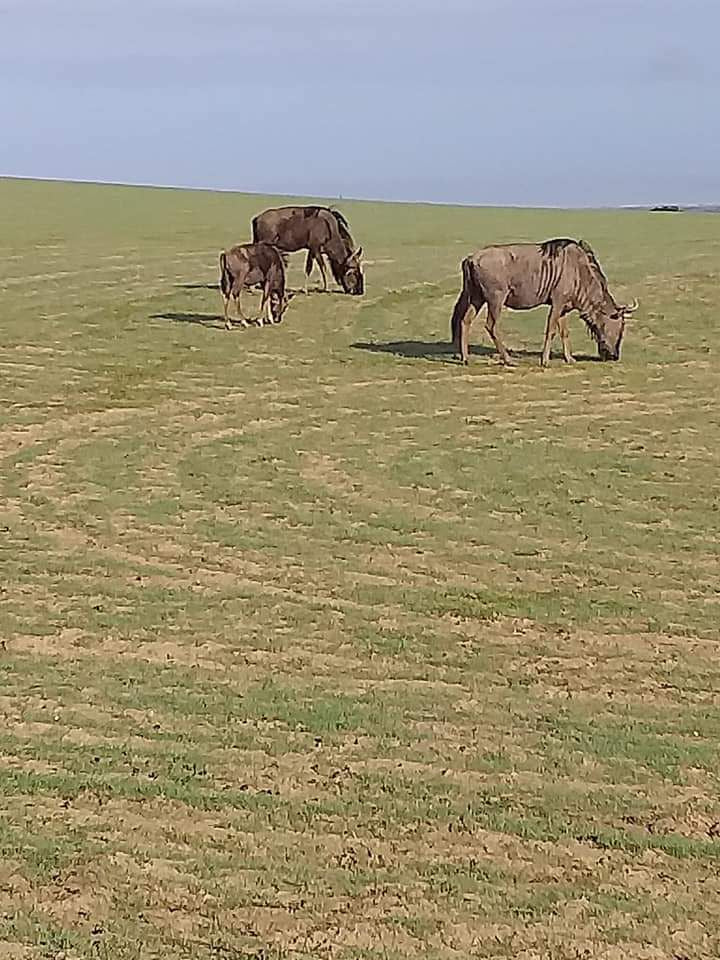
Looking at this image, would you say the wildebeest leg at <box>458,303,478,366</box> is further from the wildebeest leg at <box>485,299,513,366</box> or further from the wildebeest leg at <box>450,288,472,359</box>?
the wildebeest leg at <box>485,299,513,366</box>

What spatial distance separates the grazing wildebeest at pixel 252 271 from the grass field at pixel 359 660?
267 cm

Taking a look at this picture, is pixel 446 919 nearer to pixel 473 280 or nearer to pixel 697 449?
pixel 697 449

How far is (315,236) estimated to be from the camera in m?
25.5

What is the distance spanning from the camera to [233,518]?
38.7ft

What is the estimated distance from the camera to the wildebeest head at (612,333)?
19109 millimetres

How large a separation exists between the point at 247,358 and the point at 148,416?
12.5 ft

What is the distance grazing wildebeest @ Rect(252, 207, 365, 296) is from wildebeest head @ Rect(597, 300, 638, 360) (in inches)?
287

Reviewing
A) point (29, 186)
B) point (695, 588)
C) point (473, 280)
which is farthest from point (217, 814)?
point (29, 186)

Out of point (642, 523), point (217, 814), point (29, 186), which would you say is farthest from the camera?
point (29, 186)

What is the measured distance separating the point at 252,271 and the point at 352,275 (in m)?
4.42

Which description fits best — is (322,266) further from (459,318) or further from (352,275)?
(459,318)

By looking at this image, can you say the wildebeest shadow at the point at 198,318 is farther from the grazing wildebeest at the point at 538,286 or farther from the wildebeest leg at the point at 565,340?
the wildebeest leg at the point at 565,340

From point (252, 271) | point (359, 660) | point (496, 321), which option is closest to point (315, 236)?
point (252, 271)

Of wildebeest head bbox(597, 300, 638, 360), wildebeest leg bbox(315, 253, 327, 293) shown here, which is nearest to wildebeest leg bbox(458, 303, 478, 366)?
wildebeest head bbox(597, 300, 638, 360)
